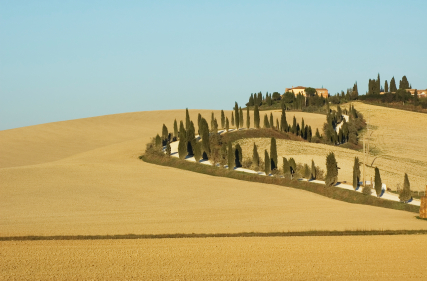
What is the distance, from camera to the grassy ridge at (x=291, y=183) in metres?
38.4

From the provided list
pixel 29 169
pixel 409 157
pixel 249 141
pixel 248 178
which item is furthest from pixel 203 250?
pixel 409 157

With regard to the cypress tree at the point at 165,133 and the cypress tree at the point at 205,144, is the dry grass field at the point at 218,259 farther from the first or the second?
the cypress tree at the point at 165,133

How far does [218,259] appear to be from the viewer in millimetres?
20312

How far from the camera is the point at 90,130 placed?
269 ft

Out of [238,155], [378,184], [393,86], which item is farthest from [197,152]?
[393,86]

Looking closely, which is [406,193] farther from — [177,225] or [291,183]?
[177,225]

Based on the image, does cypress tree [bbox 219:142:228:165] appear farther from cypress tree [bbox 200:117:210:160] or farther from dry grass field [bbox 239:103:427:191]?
dry grass field [bbox 239:103:427:191]

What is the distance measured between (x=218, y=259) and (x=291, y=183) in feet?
83.5

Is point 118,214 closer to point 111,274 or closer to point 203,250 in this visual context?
point 203,250

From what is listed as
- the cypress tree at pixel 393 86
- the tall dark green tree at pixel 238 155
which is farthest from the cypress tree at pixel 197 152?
the cypress tree at pixel 393 86

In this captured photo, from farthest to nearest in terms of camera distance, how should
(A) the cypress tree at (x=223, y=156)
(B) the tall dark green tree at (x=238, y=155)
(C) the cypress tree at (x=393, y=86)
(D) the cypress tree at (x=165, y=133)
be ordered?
(C) the cypress tree at (x=393, y=86), (D) the cypress tree at (x=165, y=133), (B) the tall dark green tree at (x=238, y=155), (A) the cypress tree at (x=223, y=156)

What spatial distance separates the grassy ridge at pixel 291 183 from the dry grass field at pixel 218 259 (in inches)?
543

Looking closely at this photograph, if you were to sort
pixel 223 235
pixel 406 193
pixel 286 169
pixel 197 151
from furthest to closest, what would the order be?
pixel 197 151 → pixel 286 169 → pixel 406 193 → pixel 223 235

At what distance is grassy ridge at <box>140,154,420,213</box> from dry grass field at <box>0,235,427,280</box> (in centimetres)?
1378
